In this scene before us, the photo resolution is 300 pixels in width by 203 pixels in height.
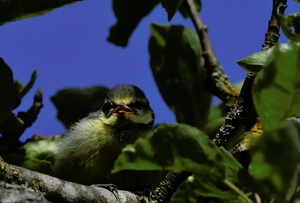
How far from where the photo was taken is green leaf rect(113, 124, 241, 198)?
5.80 ft

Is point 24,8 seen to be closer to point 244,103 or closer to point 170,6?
point 170,6

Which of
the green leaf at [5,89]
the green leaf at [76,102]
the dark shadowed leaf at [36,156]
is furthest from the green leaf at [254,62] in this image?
the green leaf at [76,102]

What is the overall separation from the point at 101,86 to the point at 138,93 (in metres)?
0.52

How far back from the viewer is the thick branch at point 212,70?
4215 mm

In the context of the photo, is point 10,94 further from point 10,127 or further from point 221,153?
point 221,153

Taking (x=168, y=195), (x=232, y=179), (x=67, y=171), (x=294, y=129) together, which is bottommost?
(x=67, y=171)

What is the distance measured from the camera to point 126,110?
4684 millimetres

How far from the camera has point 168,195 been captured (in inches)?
107

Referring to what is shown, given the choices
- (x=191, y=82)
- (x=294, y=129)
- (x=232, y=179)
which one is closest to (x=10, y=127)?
(x=191, y=82)

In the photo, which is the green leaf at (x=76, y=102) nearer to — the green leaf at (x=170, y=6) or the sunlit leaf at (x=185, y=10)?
the sunlit leaf at (x=185, y=10)

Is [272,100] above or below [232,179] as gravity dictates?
above

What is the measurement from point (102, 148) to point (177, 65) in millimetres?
910

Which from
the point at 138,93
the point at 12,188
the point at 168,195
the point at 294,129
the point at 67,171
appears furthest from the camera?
the point at 138,93

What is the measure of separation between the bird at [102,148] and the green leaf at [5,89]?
115 centimetres
